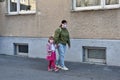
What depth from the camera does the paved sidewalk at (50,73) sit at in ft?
33.3

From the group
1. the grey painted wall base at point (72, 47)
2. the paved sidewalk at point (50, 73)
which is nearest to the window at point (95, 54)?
the grey painted wall base at point (72, 47)

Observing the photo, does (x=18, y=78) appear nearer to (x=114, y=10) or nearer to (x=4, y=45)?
(x=114, y=10)

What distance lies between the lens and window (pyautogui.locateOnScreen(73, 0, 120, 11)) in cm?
1211

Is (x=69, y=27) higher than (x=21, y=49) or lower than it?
higher

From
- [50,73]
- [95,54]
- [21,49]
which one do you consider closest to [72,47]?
[95,54]

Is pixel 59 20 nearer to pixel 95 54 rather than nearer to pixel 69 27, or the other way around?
pixel 69 27

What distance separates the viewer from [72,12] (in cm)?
1309

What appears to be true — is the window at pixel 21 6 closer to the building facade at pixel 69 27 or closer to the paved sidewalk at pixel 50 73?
the building facade at pixel 69 27

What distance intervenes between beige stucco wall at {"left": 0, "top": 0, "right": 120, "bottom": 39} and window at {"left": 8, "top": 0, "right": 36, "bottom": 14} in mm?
231

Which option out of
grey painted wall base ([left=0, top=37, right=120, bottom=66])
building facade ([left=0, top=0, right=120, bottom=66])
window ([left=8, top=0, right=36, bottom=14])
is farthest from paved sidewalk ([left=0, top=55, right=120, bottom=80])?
window ([left=8, top=0, right=36, bottom=14])

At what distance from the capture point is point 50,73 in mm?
10938

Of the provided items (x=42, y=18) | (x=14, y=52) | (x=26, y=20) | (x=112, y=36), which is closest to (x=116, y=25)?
(x=112, y=36)

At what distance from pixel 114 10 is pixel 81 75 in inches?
108

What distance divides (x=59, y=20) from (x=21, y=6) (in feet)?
8.14
